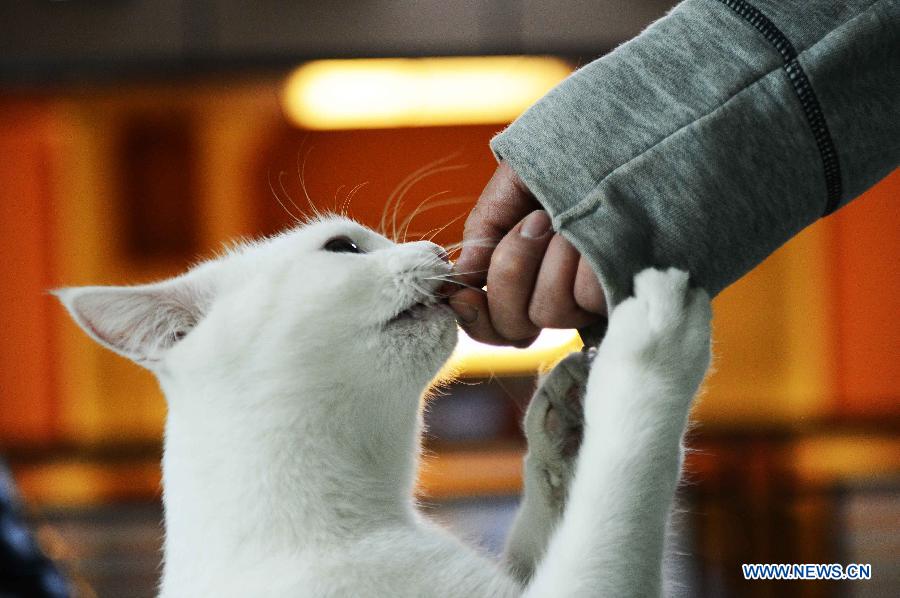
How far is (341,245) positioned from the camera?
106 centimetres

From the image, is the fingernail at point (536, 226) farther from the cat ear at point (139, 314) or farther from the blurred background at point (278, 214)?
the blurred background at point (278, 214)

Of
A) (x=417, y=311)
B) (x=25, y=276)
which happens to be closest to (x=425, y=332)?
(x=417, y=311)

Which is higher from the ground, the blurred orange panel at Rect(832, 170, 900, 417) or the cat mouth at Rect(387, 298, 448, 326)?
the blurred orange panel at Rect(832, 170, 900, 417)

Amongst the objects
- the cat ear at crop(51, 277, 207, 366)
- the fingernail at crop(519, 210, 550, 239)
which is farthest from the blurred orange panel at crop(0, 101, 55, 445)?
the fingernail at crop(519, 210, 550, 239)

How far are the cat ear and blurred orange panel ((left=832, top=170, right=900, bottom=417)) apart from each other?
402cm

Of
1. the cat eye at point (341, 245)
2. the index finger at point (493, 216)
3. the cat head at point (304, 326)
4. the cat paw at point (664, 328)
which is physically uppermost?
the cat eye at point (341, 245)

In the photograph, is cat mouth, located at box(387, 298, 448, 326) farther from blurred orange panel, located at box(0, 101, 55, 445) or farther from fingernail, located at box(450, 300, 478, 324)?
blurred orange panel, located at box(0, 101, 55, 445)

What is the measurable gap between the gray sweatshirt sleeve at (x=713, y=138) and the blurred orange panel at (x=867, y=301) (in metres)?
3.95

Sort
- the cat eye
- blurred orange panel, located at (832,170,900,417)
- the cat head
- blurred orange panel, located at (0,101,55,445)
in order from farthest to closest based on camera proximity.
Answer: blurred orange panel, located at (832,170,900,417)
blurred orange panel, located at (0,101,55,445)
the cat eye
the cat head

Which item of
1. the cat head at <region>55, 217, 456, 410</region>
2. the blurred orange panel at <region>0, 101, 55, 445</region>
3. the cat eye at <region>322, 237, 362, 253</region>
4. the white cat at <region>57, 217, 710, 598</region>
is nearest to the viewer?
the white cat at <region>57, 217, 710, 598</region>

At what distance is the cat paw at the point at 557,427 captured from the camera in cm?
95

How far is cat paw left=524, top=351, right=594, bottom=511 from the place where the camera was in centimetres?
95

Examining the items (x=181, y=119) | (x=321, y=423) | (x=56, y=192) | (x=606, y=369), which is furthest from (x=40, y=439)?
(x=606, y=369)

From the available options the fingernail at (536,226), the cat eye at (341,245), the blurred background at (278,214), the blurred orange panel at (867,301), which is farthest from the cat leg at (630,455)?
the blurred orange panel at (867,301)
